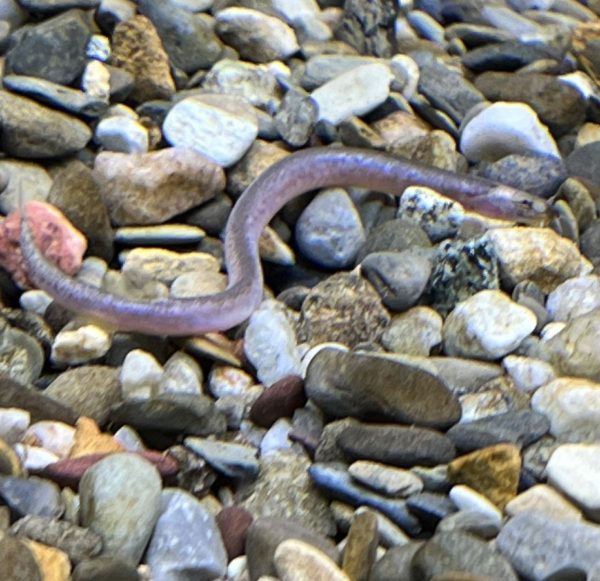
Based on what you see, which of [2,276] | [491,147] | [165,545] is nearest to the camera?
[165,545]

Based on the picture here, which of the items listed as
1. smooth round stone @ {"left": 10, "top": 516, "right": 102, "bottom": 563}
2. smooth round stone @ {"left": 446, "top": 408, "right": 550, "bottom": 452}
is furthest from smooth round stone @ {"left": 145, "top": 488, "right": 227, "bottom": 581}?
smooth round stone @ {"left": 446, "top": 408, "right": 550, "bottom": 452}

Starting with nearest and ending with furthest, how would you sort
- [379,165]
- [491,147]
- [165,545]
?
1. [165,545]
2. [379,165]
3. [491,147]

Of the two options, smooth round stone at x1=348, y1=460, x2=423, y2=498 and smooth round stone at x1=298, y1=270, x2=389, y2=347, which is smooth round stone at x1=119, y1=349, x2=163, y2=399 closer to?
smooth round stone at x1=298, y1=270, x2=389, y2=347

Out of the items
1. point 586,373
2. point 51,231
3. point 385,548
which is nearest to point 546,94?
point 586,373

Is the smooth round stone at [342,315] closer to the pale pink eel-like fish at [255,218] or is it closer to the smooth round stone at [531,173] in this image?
the pale pink eel-like fish at [255,218]

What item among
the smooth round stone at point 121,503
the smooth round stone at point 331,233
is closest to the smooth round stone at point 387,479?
the smooth round stone at point 121,503

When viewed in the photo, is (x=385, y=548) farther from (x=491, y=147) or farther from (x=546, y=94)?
(x=546, y=94)

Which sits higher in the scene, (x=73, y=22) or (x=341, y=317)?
(x=73, y=22)
